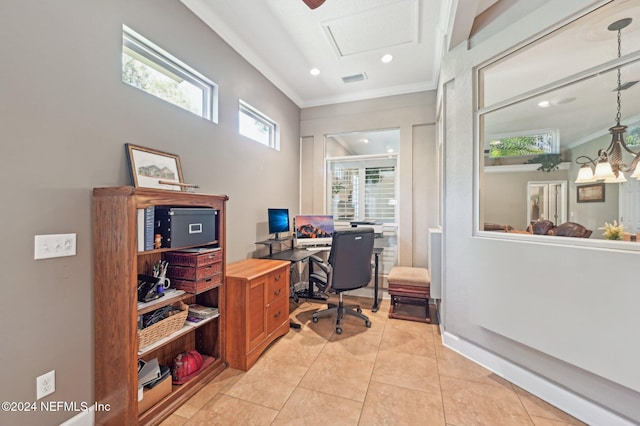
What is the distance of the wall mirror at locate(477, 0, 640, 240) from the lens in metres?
1.58

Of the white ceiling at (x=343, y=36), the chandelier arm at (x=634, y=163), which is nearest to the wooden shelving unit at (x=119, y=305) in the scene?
the white ceiling at (x=343, y=36)

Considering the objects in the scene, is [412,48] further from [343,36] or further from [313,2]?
[313,2]

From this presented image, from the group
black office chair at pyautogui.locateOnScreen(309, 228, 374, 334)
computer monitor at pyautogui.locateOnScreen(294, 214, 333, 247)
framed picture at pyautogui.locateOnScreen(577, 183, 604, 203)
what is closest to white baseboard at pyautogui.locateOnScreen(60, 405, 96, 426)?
black office chair at pyautogui.locateOnScreen(309, 228, 374, 334)

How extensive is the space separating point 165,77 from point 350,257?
7.88ft

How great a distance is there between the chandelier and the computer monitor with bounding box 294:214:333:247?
2.76 meters

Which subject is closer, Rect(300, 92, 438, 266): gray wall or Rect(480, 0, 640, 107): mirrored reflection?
Rect(480, 0, 640, 107): mirrored reflection

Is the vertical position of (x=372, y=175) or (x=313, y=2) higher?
(x=313, y=2)

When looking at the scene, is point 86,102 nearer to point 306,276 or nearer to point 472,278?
point 472,278

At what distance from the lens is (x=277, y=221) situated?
3.51 meters

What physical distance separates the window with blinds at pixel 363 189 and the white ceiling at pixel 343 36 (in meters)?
1.17

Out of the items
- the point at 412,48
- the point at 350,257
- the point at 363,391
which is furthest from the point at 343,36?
the point at 363,391

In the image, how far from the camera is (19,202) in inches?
50.8

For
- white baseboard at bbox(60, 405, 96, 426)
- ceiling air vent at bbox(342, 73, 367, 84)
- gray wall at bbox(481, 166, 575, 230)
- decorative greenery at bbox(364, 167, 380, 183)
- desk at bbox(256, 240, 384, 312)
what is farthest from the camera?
decorative greenery at bbox(364, 167, 380, 183)

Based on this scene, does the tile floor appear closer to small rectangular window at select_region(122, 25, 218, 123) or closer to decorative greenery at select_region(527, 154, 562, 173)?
decorative greenery at select_region(527, 154, 562, 173)
